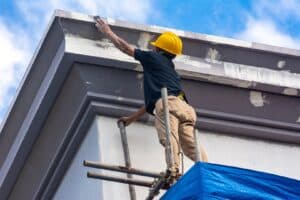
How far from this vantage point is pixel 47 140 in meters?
13.3

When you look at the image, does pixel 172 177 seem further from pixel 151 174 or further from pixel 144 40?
pixel 144 40

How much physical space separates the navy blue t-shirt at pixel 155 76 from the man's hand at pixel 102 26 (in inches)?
24.9

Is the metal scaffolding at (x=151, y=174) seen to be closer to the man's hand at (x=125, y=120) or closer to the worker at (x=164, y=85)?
the worker at (x=164, y=85)

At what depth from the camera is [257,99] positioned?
13.1 m

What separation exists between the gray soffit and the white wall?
14 centimetres

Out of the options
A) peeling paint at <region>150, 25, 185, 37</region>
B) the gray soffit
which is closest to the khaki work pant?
the gray soffit

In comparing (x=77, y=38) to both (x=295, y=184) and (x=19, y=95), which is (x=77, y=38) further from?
(x=295, y=184)

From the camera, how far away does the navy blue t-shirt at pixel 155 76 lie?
1157cm

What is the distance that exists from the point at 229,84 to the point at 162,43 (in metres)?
1.45

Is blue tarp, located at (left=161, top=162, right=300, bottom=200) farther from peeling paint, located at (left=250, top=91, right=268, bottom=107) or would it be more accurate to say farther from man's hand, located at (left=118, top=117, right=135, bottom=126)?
peeling paint, located at (left=250, top=91, right=268, bottom=107)

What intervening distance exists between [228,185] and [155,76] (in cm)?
256

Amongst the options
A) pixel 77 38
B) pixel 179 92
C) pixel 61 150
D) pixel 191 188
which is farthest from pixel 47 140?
pixel 191 188

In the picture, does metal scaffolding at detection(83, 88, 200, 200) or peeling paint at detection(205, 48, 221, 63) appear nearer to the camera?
metal scaffolding at detection(83, 88, 200, 200)

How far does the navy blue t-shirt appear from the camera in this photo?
456 inches
